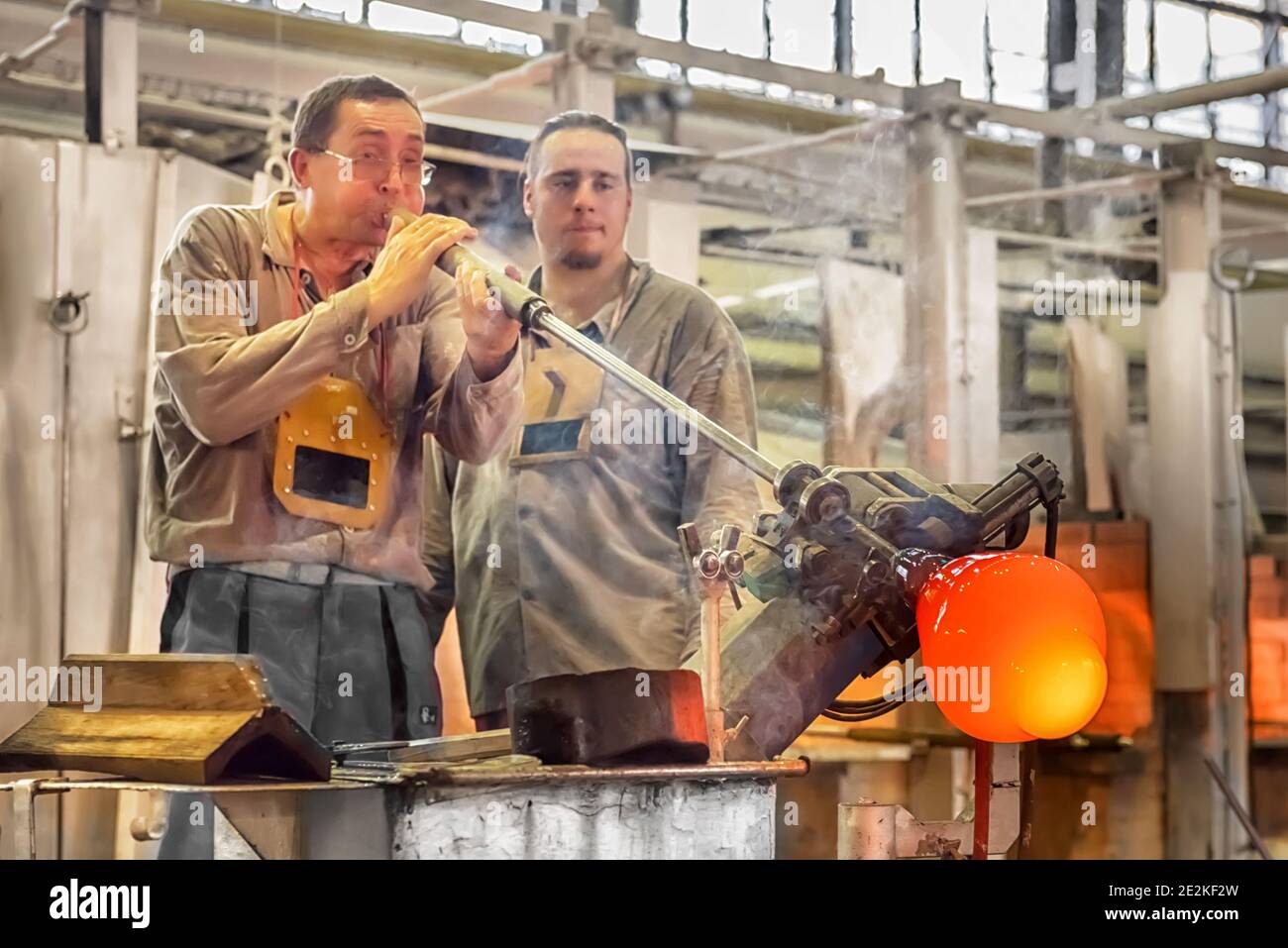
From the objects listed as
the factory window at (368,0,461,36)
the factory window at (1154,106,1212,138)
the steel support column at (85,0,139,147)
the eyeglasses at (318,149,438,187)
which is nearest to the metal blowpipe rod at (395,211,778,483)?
the eyeglasses at (318,149,438,187)

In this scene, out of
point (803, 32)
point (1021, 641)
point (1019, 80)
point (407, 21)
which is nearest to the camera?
point (1021, 641)

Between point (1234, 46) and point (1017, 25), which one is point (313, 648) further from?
point (1234, 46)

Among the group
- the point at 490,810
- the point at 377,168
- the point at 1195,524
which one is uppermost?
the point at 377,168

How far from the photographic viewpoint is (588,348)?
2723mm

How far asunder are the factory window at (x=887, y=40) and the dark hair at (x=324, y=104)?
872mm

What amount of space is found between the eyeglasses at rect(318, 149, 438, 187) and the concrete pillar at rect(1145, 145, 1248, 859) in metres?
1.42

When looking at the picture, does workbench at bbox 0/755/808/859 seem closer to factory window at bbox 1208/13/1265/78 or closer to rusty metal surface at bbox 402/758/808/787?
rusty metal surface at bbox 402/758/808/787

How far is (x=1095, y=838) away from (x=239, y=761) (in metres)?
1.64

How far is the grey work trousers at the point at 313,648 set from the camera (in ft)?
8.72

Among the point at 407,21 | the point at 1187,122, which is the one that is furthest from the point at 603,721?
the point at 1187,122

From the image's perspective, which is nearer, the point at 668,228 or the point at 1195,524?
the point at 668,228

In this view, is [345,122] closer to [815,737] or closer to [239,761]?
[239,761]

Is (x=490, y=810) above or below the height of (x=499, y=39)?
below

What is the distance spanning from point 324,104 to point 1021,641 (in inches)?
58.2
